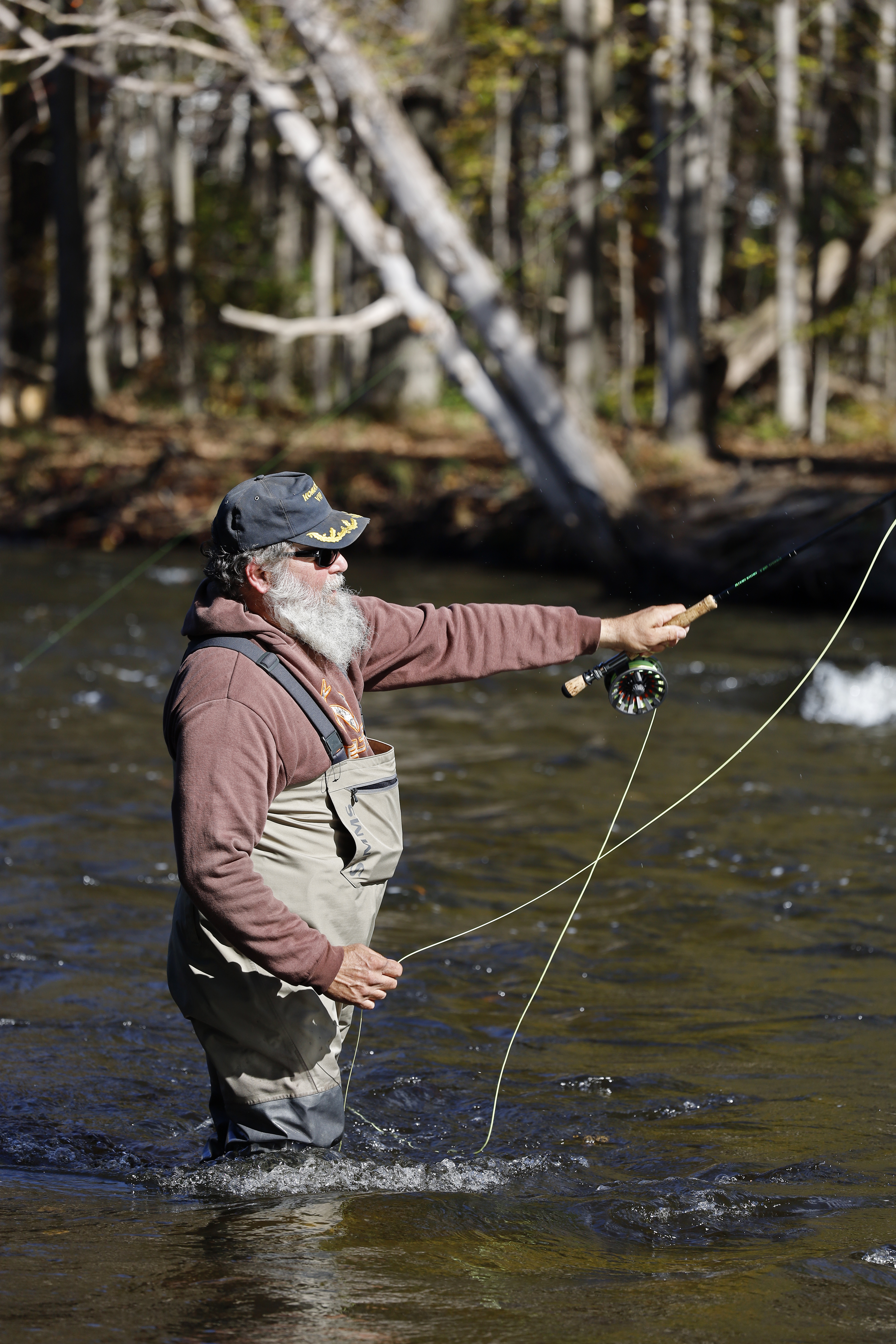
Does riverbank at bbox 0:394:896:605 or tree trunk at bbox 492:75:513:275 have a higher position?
tree trunk at bbox 492:75:513:275

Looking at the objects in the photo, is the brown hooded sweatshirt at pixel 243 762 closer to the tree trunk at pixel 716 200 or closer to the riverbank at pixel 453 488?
the riverbank at pixel 453 488

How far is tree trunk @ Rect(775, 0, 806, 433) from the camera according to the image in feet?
70.9

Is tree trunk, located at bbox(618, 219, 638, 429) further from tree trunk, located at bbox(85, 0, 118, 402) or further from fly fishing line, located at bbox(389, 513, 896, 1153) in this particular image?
fly fishing line, located at bbox(389, 513, 896, 1153)

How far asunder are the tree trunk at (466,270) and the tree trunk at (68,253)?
42.3 feet

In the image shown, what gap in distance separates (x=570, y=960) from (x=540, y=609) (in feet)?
6.86

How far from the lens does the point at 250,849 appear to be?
3.27m

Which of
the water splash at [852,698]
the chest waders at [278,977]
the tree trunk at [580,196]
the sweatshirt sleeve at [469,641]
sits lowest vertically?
the water splash at [852,698]

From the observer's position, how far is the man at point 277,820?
3.26 metres

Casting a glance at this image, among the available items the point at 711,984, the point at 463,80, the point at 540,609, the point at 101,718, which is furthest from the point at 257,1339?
the point at 463,80

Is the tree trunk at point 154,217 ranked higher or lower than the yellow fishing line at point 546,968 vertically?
higher

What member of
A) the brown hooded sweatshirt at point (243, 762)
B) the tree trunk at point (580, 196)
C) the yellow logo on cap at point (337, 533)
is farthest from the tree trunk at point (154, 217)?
the brown hooded sweatshirt at point (243, 762)

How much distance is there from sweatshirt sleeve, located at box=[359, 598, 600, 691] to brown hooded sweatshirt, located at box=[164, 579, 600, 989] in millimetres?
260

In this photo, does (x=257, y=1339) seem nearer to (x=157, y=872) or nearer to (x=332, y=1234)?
(x=332, y=1234)

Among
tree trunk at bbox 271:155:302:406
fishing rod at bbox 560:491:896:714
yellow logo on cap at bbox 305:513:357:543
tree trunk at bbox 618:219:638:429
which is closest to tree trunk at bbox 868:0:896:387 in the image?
tree trunk at bbox 618:219:638:429
